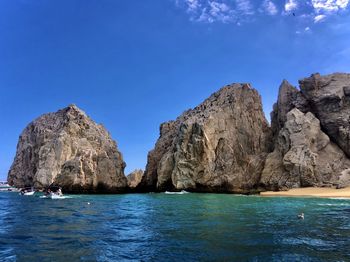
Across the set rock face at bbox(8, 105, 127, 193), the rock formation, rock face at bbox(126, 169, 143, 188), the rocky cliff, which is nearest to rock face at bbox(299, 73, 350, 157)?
the rocky cliff

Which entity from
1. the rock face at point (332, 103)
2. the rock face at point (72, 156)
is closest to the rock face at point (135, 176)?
the rock face at point (72, 156)

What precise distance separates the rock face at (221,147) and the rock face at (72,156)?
1381 cm

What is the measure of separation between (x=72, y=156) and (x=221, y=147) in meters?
39.0

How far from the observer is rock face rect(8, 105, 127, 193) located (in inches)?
3285

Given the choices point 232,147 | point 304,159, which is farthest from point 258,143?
point 304,159

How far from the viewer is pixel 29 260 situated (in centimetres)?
1390

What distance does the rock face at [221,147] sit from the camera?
8112 cm

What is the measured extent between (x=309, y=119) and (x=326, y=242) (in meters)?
58.8

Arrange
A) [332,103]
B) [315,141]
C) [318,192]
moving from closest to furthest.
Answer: [318,192] → [315,141] → [332,103]

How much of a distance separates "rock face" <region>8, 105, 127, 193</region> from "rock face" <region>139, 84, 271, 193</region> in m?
13.8

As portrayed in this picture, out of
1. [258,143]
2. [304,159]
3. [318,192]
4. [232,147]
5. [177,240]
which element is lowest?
[177,240]

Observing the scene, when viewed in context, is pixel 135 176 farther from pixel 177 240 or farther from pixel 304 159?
pixel 177 240

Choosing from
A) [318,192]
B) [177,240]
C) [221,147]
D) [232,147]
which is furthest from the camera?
[232,147]

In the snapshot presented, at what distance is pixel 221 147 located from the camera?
8519 centimetres
